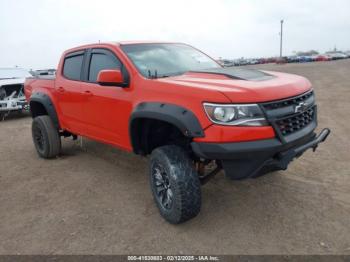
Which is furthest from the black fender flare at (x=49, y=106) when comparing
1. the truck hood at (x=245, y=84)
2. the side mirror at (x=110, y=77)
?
the truck hood at (x=245, y=84)

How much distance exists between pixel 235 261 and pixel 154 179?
1258 mm

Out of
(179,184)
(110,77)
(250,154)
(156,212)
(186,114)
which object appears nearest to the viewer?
(250,154)

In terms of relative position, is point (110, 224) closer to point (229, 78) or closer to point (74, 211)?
point (74, 211)

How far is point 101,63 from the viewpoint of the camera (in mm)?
4680

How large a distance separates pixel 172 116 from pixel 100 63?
193 centimetres

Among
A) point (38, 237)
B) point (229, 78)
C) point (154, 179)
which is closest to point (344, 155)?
point (229, 78)

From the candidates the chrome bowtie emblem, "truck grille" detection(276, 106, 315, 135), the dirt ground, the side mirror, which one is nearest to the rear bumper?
"truck grille" detection(276, 106, 315, 135)

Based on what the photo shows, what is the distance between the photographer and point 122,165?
221 inches

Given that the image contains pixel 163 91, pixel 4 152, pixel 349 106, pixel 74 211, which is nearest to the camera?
pixel 163 91

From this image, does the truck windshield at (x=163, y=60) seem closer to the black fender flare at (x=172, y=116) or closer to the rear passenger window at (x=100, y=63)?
the rear passenger window at (x=100, y=63)

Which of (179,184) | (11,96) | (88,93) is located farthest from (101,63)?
(11,96)

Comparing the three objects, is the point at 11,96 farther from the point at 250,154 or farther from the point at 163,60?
the point at 250,154

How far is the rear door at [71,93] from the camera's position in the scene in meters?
5.07

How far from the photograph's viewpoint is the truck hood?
9.87 feet
